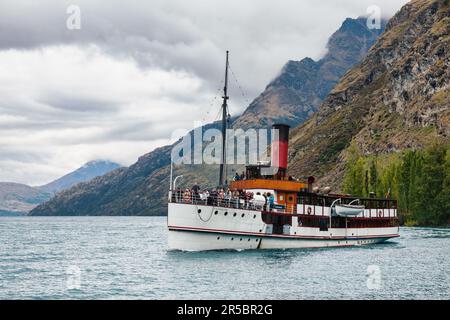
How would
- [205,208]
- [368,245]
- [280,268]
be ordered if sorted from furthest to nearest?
[368,245] → [205,208] → [280,268]

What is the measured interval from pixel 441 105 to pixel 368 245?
5288 inches

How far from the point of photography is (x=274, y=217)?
2470 inches

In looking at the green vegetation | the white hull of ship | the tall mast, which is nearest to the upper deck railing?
the white hull of ship

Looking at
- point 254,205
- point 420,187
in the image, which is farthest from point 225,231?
point 420,187

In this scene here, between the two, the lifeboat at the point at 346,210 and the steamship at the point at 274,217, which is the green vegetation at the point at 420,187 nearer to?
the steamship at the point at 274,217

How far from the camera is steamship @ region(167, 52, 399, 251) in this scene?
55.9m

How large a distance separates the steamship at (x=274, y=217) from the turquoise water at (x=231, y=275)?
1921mm

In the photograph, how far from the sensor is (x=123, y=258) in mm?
59375

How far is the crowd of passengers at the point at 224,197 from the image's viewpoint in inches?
2201

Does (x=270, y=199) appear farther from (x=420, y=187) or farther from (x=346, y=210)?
(x=420, y=187)

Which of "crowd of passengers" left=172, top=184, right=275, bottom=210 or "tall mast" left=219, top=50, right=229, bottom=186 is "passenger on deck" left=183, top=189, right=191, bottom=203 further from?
"tall mast" left=219, top=50, right=229, bottom=186
